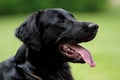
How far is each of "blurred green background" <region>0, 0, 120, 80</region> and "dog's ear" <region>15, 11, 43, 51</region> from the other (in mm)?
3191

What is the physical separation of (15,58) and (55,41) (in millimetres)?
588

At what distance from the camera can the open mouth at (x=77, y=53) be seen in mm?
7492

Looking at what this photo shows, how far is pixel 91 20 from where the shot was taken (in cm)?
2303

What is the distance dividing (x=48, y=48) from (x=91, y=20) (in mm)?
15491

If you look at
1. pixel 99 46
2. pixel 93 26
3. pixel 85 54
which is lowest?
pixel 99 46

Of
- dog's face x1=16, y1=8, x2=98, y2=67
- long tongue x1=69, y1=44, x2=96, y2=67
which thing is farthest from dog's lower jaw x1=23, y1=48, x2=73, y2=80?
long tongue x1=69, y1=44, x2=96, y2=67

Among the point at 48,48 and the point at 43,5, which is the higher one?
the point at 48,48

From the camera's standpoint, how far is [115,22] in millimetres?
22469

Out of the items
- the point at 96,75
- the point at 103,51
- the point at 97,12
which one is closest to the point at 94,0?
the point at 97,12

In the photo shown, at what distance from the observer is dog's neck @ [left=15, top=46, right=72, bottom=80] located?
758cm

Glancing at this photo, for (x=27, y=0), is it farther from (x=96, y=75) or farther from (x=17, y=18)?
(x=96, y=75)

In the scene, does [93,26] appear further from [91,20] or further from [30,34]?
[91,20]

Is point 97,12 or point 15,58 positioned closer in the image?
point 15,58

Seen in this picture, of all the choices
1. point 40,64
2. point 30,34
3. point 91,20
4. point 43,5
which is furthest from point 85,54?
point 43,5
